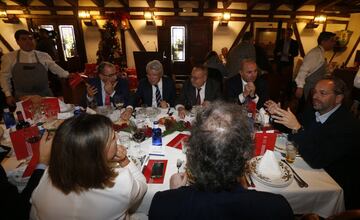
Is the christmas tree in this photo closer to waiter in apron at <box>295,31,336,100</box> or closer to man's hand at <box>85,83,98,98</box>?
man's hand at <box>85,83,98,98</box>

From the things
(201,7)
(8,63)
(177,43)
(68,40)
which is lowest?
(8,63)

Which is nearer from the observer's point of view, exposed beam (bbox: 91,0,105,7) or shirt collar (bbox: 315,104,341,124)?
shirt collar (bbox: 315,104,341,124)

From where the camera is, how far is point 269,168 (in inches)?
58.2

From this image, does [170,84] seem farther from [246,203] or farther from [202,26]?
[202,26]

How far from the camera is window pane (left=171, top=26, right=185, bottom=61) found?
8.30 meters

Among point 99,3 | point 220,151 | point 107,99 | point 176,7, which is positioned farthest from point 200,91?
point 99,3

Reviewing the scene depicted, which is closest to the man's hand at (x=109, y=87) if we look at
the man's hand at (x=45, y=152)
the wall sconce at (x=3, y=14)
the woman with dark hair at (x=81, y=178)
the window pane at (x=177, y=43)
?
the man's hand at (x=45, y=152)

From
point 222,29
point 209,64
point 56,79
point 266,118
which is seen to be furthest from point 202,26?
point 266,118

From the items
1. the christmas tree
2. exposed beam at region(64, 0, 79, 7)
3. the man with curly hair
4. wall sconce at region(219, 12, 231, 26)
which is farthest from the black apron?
wall sconce at region(219, 12, 231, 26)

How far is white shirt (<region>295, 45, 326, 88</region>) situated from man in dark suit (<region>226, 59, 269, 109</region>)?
162 cm

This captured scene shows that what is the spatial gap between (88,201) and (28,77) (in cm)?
338

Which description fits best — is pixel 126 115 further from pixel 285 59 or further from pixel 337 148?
pixel 285 59

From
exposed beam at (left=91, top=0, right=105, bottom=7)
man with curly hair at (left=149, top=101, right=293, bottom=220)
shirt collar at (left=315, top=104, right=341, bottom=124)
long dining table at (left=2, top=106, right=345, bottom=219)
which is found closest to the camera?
man with curly hair at (left=149, top=101, right=293, bottom=220)

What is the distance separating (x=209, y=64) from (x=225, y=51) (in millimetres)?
3012
